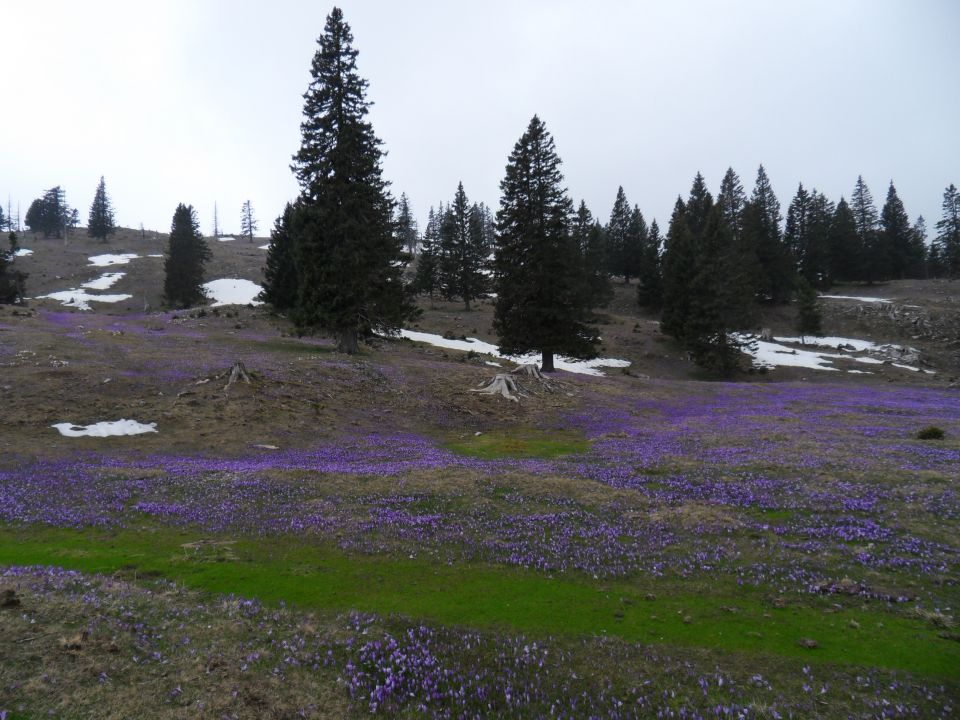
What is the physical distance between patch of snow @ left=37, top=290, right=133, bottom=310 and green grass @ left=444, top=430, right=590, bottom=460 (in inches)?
2917

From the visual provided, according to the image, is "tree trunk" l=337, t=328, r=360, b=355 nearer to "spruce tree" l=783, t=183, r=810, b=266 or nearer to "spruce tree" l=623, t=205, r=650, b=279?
"spruce tree" l=623, t=205, r=650, b=279

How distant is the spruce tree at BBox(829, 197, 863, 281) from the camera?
84.2m

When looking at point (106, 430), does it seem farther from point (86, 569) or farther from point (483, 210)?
point (483, 210)

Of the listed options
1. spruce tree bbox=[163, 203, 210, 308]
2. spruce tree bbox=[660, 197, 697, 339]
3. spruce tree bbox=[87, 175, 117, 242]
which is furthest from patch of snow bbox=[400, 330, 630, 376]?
spruce tree bbox=[87, 175, 117, 242]

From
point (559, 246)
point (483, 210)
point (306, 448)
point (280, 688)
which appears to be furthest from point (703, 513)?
point (483, 210)

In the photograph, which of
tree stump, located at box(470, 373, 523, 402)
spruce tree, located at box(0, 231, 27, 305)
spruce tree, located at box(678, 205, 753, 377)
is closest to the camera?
tree stump, located at box(470, 373, 523, 402)

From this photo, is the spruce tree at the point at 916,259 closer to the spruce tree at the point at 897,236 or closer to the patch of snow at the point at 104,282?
the spruce tree at the point at 897,236

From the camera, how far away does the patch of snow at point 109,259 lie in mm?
96550

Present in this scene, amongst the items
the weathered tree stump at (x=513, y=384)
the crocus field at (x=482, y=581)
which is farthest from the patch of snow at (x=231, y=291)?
the crocus field at (x=482, y=581)

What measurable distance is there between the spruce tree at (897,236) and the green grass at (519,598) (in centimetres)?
10748

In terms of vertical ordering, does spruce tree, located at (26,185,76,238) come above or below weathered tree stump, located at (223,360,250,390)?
above

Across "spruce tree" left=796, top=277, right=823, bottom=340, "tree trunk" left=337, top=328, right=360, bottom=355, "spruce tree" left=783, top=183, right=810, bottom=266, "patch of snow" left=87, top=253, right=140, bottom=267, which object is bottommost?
"tree trunk" left=337, top=328, right=360, bottom=355

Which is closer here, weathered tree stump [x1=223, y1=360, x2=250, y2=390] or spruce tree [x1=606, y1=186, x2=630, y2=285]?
weathered tree stump [x1=223, y1=360, x2=250, y2=390]

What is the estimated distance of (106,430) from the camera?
18.3 metres
